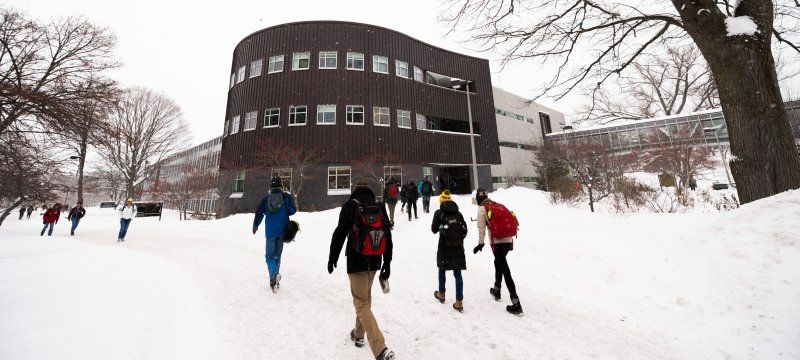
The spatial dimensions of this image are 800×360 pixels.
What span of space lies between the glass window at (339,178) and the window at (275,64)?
28.8ft

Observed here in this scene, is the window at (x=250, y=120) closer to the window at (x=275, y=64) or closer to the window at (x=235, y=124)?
the window at (x=235, y=124)

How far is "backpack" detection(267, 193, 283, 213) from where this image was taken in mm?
4930

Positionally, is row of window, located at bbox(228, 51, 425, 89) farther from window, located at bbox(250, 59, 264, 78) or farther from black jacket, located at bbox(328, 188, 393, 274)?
black jacket, located at bbox(328, 188, 393, 274)

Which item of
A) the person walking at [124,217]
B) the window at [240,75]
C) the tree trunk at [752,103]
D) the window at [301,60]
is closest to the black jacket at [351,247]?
the tree trunk at [752,103]

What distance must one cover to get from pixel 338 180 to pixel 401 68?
419 inches

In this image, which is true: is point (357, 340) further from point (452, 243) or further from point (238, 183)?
point (238, 183)

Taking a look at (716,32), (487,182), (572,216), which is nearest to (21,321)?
(716,32)

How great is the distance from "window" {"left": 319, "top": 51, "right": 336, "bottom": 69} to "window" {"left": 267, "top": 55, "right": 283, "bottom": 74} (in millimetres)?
3022

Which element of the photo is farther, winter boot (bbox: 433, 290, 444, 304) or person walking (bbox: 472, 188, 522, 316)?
winter boot (bbox: 433, 290, 444, 304)

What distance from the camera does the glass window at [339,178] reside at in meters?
20.2

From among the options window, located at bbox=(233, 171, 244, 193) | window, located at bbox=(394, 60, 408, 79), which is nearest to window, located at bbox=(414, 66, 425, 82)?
window, located at bbox=(394, 60, 408, 79)

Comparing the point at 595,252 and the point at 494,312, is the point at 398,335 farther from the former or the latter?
the point at 595,252

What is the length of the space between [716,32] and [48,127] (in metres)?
13.4

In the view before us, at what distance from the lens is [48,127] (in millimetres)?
6500
